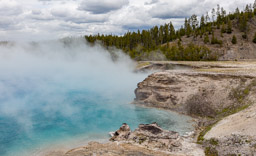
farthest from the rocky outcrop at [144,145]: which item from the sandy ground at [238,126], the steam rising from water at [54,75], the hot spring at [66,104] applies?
the steam rising from water at [54,75]

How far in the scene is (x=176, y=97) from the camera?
37906 mm

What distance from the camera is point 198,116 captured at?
34.0 meters

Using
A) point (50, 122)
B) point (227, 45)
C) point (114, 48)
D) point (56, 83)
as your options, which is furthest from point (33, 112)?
point (227, 45)

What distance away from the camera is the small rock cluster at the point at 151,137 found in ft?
73.8

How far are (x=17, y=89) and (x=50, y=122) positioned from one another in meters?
30.0

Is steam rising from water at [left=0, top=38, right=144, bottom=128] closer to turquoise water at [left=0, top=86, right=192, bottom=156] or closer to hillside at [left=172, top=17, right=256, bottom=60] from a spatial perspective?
turquoise water at [left=0, top=86, right=192, bottom=156]

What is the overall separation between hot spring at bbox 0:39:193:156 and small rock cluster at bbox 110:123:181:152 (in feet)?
12.4

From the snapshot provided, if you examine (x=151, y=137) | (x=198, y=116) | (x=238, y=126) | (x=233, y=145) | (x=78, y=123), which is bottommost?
(x=78, y=123)

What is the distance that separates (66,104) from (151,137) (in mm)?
24361

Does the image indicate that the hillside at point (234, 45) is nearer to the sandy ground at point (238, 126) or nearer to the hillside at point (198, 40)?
the hillside at point (198, 40)

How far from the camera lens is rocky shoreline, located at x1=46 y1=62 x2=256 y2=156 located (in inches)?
828

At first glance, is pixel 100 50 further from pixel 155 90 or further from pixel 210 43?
pixel 155 90

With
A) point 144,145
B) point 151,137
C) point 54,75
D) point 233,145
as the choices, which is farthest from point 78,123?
point 54,75

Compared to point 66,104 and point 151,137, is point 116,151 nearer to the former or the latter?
point 151,137
